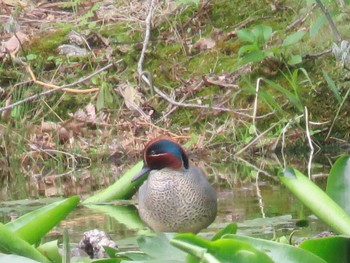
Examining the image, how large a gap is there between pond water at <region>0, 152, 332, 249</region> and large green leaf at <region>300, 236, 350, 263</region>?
173cm

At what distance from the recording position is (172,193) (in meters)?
5.74

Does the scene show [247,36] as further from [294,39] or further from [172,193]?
[172,193]

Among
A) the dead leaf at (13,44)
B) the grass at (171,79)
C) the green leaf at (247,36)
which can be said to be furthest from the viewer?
the dead leaf at (13,44)

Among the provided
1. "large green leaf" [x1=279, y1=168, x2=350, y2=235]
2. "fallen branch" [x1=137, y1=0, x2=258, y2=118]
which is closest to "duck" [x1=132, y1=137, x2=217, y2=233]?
"large green leaf" [x1=279, y1=168, x2=350, y2=235]

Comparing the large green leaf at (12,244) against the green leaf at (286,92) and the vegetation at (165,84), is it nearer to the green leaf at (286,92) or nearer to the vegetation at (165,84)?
the green leaf at (286,92)

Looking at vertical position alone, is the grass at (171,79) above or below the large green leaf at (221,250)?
above

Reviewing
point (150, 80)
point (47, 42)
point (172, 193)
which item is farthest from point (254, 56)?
point (47, 42)

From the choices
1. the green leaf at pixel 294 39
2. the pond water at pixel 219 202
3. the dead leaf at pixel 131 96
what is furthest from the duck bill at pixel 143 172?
the dead leaf at pixel 131 96

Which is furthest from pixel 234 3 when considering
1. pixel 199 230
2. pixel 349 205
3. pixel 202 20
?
pixel 349 205

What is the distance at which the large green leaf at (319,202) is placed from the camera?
304cm

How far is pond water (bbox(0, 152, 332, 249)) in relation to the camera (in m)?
5.09

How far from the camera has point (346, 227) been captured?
3.01 meters

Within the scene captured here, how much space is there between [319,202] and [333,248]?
0.96 feet

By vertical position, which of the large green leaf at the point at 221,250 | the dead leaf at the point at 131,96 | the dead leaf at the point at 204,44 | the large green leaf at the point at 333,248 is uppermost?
the dead leaf at the point at 204,44
